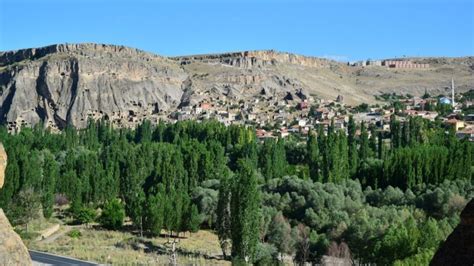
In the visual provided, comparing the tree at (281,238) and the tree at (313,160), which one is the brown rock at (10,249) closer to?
the tree at (281,238)

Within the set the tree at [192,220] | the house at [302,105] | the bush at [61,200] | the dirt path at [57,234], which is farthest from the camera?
the house at [302,105]

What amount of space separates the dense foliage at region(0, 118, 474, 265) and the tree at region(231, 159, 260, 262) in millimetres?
37

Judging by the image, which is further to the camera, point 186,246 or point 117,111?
point 117,111

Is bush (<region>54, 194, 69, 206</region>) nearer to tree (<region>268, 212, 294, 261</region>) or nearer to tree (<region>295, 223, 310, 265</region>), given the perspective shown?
tree (<region>268, 212, 294, 261</region>)

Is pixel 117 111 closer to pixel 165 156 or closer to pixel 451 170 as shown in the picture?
pixel 165 156

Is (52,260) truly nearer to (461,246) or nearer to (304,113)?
(461,246)

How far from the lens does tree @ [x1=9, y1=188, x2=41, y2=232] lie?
29.8m

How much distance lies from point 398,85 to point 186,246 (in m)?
120

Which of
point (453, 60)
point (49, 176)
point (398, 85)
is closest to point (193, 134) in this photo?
point (49, 176)

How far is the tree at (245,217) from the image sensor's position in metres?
23.0

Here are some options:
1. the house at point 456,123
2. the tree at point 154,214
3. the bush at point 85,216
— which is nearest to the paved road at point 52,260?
the tree at point 154,214

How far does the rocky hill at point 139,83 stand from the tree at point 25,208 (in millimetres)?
60431

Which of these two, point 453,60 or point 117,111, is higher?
point 453,60

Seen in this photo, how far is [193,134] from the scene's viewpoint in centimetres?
6356
